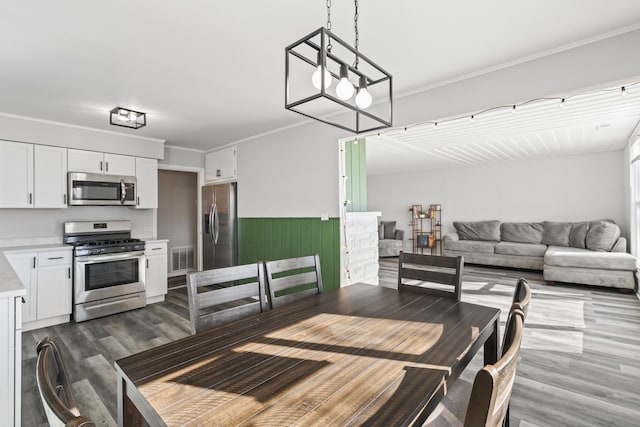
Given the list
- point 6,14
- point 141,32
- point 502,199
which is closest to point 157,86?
point 141,32

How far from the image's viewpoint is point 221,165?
5305 millimetres

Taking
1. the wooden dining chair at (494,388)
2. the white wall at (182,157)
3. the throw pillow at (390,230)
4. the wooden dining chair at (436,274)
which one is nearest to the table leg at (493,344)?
the wooden dining chair at (436,274)

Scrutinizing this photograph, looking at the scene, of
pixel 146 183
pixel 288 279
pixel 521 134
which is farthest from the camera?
pixel 521 134

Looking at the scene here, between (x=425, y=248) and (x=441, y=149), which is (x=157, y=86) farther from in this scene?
(x=425, y=248)

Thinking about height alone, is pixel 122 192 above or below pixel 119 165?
below

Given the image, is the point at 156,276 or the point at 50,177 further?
the point at 156,276

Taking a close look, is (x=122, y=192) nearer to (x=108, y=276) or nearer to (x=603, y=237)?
(x=108, y=276)

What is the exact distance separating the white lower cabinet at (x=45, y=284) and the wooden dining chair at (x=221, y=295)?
308cm

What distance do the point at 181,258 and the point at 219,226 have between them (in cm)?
167

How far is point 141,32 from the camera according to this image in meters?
2.07

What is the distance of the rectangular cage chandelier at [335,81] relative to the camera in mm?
1276

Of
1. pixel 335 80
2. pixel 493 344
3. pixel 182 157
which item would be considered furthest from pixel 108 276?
pixel 493 344

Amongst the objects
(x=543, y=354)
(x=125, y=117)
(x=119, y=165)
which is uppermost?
(x=125, y=117)

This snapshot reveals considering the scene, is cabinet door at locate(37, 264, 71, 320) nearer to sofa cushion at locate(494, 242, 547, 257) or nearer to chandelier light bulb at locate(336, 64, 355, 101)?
chandelier light bulb at locate(336, 64, 355, 101)
